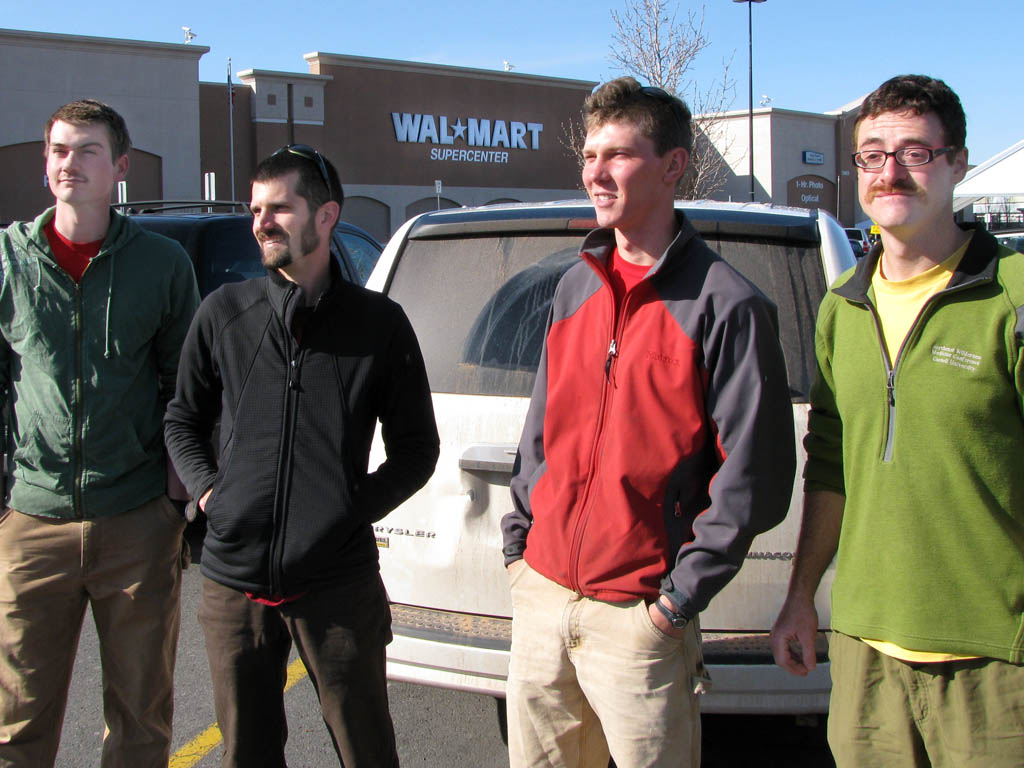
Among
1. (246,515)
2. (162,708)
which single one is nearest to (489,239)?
(246,515)

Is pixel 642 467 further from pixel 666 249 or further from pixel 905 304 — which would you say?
pixel 905 304

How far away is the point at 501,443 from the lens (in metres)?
3.12

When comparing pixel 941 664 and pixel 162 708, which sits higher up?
pixel 941 664

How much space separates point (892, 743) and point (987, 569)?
1.49 ft

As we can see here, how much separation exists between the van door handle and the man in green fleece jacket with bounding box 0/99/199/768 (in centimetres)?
88

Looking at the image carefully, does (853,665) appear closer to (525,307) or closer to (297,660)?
(525,307)

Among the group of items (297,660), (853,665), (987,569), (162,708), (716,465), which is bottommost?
(297,660)

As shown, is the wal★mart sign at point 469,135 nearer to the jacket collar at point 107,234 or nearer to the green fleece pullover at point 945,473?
the jacket collar at point 107,234

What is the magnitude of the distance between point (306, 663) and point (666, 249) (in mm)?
1350

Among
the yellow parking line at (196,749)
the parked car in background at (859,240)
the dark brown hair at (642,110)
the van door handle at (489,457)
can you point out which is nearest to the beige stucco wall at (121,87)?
the parked car in background at (859,240)

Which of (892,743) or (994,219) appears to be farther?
(994,219)

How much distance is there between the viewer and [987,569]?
202 centimetres

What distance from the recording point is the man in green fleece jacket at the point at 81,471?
2854 mm

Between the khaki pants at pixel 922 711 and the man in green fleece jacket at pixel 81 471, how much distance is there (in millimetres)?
1897
